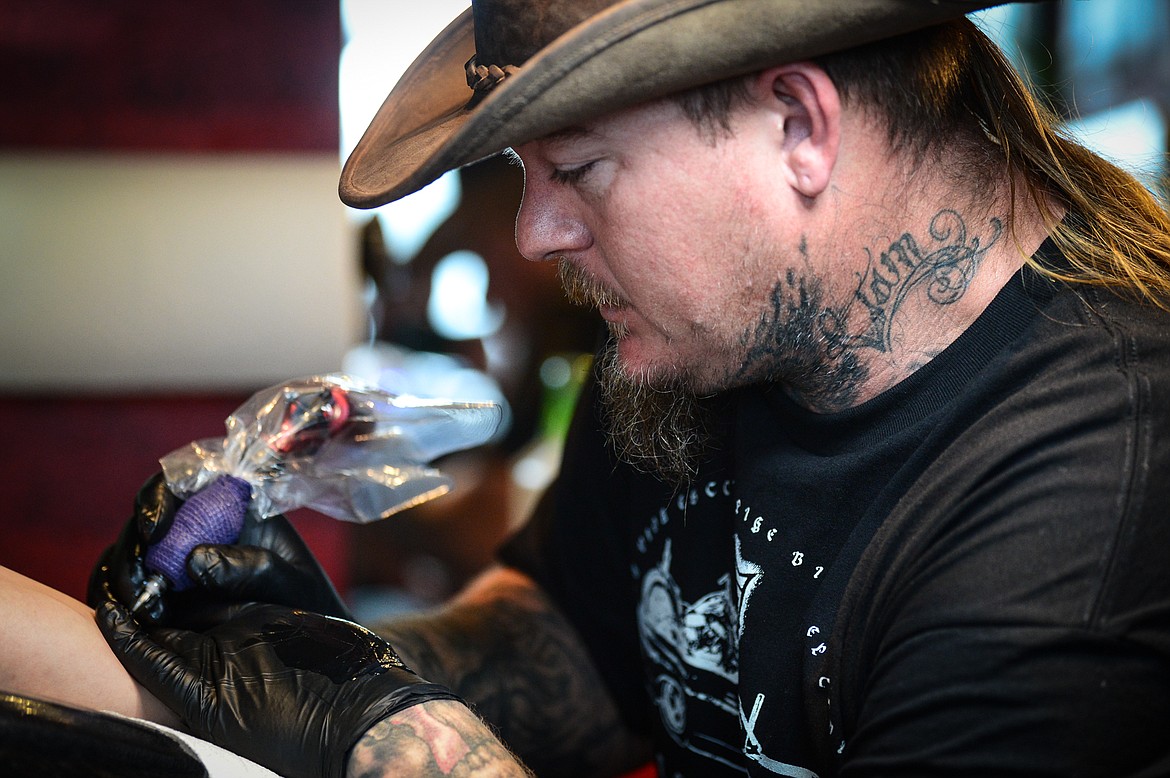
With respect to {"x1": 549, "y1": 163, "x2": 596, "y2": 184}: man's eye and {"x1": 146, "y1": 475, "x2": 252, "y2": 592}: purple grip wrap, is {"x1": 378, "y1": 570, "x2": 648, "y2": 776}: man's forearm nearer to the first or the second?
{"x1": 146, "y1": 475, "x2": 252, "y2": 592}: purple grip wrap

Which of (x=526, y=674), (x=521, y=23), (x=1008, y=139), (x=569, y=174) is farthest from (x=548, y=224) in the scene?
(x=526, y=674)

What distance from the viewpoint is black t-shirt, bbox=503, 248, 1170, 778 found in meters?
0.71

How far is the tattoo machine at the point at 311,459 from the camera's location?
101 centimetres

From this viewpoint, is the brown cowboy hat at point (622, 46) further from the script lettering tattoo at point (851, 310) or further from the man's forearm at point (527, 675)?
the man's forearm at point (527, 675)

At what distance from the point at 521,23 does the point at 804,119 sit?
0.82ft

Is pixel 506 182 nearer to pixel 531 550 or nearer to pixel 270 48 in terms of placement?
pixel 270 48

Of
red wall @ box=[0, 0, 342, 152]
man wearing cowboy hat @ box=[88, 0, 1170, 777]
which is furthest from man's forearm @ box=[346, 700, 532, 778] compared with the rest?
red wall @ box=[0, 0, 342, 152]

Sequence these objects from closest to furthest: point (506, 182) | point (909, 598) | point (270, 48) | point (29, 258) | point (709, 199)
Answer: point (909, 598), point (709, 199), point (29, 258), point (270, 48), point (506, 182)

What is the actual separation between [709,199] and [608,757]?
0.75m

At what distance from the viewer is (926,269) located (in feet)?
3.04

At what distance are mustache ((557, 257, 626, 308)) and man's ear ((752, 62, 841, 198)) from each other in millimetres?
→ 201

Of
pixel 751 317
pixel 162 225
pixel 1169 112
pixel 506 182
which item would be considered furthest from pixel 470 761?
pixel 1169 112

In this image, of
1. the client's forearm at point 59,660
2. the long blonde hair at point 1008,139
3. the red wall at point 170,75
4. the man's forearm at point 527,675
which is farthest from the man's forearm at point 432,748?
the red wall at point 170,75

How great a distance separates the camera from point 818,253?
937 millimetres
